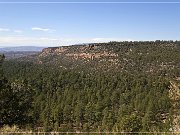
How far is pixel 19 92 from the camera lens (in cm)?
2280

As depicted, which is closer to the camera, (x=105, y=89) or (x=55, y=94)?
(x=55, y=94)

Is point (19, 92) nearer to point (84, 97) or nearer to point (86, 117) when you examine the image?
point (86, 117)

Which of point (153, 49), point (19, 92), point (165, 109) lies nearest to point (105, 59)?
point (153, 49)

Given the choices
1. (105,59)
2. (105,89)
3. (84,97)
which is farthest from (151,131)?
(105,59)

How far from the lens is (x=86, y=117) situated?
61.5 metres

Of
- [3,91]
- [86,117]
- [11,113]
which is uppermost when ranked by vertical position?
[3,91]

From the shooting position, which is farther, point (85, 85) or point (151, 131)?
point (85, 85)

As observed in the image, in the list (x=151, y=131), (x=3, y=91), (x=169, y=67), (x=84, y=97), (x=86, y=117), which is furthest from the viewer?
(x=169, y=67)

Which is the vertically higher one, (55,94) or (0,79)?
(0,79)

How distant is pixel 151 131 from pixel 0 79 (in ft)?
56.2

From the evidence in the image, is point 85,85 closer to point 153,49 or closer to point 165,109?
point 165,109

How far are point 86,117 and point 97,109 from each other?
2.50m

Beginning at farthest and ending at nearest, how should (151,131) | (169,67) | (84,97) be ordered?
1. (169,67)
2. (84,97)
3. (151,131)

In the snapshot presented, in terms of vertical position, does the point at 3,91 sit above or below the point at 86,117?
above
